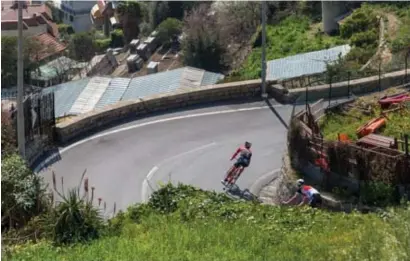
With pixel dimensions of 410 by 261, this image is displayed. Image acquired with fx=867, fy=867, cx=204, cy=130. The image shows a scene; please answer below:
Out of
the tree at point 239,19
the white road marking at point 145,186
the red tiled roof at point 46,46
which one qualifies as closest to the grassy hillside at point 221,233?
the white road marking at point 145,186

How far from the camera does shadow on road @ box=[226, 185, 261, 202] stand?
15.7 m

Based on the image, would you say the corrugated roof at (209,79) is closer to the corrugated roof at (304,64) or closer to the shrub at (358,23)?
the corrugated roof at (304,64)

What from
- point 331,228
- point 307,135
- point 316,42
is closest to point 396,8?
point 316,42

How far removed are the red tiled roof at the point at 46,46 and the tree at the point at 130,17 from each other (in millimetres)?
9254

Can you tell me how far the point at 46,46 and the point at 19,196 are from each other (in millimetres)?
33054

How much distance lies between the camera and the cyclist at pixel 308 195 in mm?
14007

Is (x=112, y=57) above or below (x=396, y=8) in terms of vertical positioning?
below

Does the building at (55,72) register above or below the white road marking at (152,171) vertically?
below

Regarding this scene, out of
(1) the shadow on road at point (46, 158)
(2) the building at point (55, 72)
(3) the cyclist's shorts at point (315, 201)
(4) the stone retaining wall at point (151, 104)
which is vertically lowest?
(2) the building at point (55, 72)

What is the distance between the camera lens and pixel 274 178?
16.6 metres

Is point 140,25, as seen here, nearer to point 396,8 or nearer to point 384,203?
point 396,8

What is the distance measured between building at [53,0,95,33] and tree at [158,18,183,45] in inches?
877

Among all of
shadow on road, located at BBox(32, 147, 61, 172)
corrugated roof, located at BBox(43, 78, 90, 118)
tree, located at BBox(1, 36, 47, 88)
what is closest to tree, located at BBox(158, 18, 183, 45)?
tree, located at BBox(1, 36, 47, 88)

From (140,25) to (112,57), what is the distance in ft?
21.8
